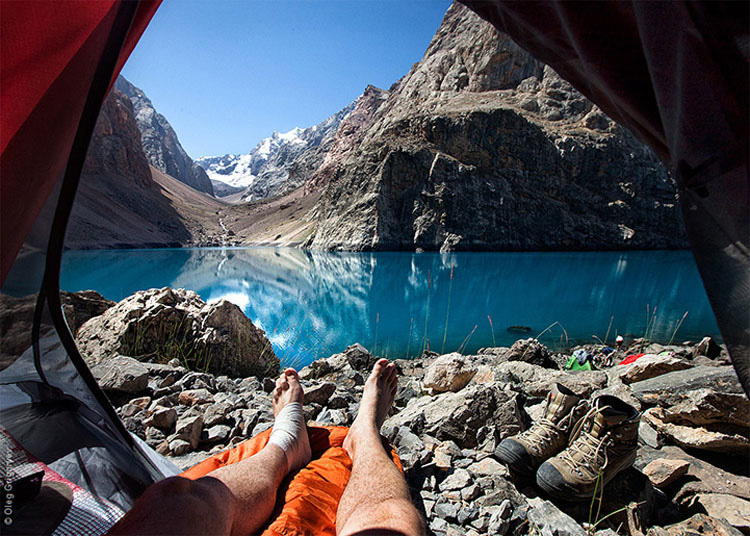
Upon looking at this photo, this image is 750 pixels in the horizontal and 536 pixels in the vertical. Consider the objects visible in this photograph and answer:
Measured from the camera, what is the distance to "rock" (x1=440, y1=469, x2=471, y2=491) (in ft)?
4.54

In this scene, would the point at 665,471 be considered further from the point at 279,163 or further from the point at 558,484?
the point at 279,163

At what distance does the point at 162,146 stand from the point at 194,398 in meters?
132

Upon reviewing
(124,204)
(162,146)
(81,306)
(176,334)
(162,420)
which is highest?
(162,146)

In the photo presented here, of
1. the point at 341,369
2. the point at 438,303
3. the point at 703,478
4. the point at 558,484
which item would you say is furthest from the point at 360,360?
the point at 438,303

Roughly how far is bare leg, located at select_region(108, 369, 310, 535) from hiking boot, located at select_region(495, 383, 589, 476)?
2.92ft

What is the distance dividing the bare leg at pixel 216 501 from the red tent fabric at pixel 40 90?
777 millimetres

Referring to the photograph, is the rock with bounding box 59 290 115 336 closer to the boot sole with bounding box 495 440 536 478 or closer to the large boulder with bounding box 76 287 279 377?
the large boulder with bounding box 76 287 279 377

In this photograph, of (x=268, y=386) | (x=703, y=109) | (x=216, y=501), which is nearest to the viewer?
(x=703, y=109)

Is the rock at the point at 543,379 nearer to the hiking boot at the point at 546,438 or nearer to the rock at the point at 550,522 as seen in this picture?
the hiking boot at the point at 546,438

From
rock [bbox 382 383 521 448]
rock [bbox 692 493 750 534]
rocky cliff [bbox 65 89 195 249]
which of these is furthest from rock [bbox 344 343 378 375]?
rocky cliff [bbox 65 89 195 249]

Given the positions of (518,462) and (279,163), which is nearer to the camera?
(518,462)

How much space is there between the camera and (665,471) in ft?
4.47

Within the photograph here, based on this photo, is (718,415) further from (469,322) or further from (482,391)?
(469,322)

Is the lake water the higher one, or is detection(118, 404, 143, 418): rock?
detection(118, 404, 143, 418): rock
